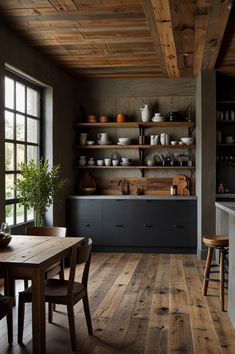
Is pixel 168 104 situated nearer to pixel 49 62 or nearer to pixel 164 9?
pixel 49 62

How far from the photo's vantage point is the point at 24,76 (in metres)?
5.59

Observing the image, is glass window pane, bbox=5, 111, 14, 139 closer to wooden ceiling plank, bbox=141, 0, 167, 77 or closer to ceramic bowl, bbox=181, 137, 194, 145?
wooden ceiling plank, bbox=141, 0, 167, 77

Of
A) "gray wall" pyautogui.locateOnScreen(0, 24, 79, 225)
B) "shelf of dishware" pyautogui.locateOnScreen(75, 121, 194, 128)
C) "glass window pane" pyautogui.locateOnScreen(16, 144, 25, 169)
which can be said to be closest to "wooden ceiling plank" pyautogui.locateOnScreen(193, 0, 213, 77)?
"shelf of dishware" pyautogui.locateOnScreen(75, 121, 194, 128)

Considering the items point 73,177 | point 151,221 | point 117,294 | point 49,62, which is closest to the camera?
point 117,294

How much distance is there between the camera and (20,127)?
223 inches

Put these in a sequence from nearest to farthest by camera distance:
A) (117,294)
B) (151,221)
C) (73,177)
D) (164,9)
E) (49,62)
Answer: (164,9) < (117,294) < (49,62) < (151,221) < (73,177)

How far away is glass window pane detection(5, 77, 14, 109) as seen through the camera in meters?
5.21

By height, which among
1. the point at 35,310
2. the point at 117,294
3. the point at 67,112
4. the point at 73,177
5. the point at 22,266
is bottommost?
the point at 117,294

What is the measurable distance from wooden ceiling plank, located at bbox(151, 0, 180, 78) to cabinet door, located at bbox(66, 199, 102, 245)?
238 cm

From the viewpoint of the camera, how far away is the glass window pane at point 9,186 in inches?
205

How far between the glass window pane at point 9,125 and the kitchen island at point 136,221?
190 centimetres

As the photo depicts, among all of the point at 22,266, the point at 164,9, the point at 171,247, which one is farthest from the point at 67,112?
the point at 22,266

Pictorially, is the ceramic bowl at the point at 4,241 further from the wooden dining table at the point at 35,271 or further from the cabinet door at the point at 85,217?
the cabinet door at the point at 85,217

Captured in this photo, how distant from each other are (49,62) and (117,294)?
3500 mm
